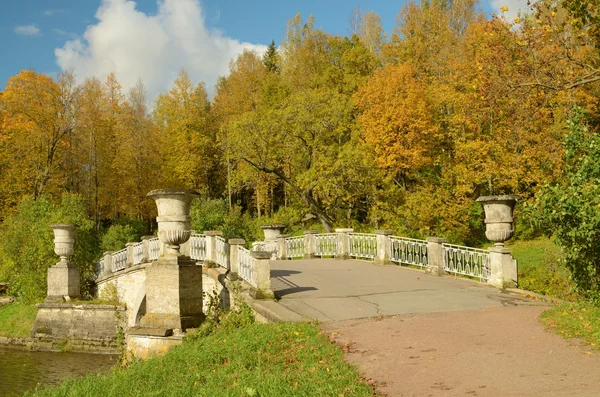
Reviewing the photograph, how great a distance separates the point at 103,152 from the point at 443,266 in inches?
1141

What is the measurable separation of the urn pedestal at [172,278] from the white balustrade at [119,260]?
10.5 metres

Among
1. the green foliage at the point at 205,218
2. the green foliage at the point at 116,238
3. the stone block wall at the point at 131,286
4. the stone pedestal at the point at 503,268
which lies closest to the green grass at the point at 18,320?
the stone block wall at the point at 131,286

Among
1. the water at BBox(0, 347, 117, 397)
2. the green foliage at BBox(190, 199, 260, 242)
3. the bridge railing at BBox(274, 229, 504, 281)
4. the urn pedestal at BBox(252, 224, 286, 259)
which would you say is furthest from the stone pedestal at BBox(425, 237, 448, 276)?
the green foliage at BBox(190, 199, 260, 242)

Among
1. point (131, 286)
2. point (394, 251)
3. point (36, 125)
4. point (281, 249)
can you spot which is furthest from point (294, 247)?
point (36, 125)

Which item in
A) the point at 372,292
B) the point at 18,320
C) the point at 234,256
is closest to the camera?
the point at 372,292

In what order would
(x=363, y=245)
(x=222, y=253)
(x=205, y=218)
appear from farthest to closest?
(x=205, y=218), (x=363, y=245), (x=222, y=253)

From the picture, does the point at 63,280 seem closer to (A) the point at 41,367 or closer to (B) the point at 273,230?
(A) the point at 41,367

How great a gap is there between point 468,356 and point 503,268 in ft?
19.9

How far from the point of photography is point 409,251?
15758 millimetres

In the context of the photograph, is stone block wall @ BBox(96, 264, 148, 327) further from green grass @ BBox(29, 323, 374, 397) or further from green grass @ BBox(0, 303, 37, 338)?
green grass @ BBox(29, 323, 374, 397)

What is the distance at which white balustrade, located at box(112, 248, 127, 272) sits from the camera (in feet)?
68.3

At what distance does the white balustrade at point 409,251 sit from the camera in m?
15.4

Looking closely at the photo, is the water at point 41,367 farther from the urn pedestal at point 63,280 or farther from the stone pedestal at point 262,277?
the stone pedestal at point 262,277

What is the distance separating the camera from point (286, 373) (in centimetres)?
623
